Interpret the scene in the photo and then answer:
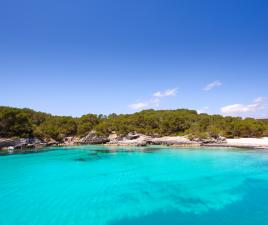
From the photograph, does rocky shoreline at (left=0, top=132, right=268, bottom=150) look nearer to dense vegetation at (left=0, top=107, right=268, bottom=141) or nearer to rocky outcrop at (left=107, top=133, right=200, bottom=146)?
rocky outcrop at (left=107, top=133, right=200, bottom=146)

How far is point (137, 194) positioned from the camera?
45.1ft

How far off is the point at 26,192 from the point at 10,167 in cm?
1081

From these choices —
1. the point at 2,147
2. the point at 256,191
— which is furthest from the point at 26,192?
the point at 2,147

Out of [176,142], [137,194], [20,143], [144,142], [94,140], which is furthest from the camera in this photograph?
[94,140]

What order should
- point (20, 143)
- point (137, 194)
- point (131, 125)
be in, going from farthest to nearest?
point (131, 125)
point (20, 143)
point (137, 194)

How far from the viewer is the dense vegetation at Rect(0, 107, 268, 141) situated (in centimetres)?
4206

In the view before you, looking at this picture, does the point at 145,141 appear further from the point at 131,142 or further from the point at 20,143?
the point at 20,143

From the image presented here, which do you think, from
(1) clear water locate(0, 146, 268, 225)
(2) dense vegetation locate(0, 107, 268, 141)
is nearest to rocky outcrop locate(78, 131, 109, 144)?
(2) dense vegetation locate(0, 107, 268, 141)

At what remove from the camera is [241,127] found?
43125 mm

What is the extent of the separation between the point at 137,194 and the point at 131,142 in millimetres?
30272

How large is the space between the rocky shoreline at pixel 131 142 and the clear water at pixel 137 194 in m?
14.2

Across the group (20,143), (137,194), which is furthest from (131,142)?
(137,194)

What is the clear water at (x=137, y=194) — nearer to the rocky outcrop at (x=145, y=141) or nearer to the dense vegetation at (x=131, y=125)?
the rocky outcrop at (x=145, y=141)

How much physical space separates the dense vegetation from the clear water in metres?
20.9
